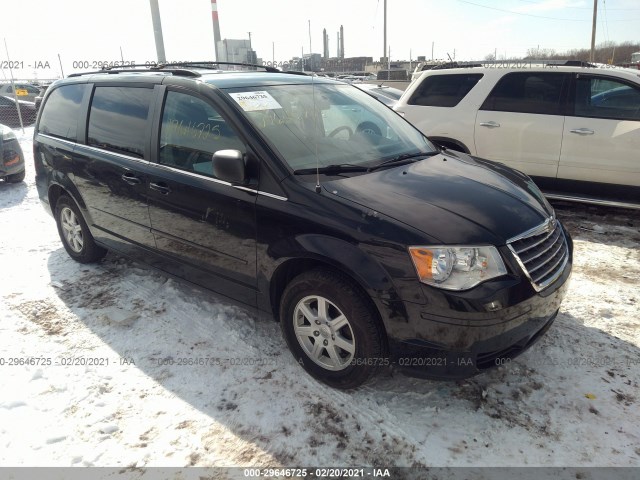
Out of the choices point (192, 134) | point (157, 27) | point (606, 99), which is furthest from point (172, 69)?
point (157, 27)

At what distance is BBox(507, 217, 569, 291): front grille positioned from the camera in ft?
7.97

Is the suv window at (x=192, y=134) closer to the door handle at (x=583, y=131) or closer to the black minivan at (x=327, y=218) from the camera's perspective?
the black minivan at (x=327, y=218)

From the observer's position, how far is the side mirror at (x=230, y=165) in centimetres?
268

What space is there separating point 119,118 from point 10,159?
5239 mm

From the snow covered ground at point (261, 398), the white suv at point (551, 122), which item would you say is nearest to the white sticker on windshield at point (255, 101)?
the snow covered ground at point (261, 398)

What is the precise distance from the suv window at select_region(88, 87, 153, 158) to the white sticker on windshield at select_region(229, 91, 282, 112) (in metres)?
0.90

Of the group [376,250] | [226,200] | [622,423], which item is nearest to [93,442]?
[226,200]

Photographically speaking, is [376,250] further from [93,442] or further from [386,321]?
[93,442]

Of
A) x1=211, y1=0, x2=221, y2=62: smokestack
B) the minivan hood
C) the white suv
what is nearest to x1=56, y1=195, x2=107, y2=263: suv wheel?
the minivan hood

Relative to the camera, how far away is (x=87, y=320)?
142 inches

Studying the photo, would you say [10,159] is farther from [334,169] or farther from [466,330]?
[466,330]

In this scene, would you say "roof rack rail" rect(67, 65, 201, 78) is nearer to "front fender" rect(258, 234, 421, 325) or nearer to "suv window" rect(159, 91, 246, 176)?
"suv window" rect(159, 91, 246, 176)

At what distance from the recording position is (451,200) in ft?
8.61

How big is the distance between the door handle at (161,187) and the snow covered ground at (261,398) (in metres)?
0.99
